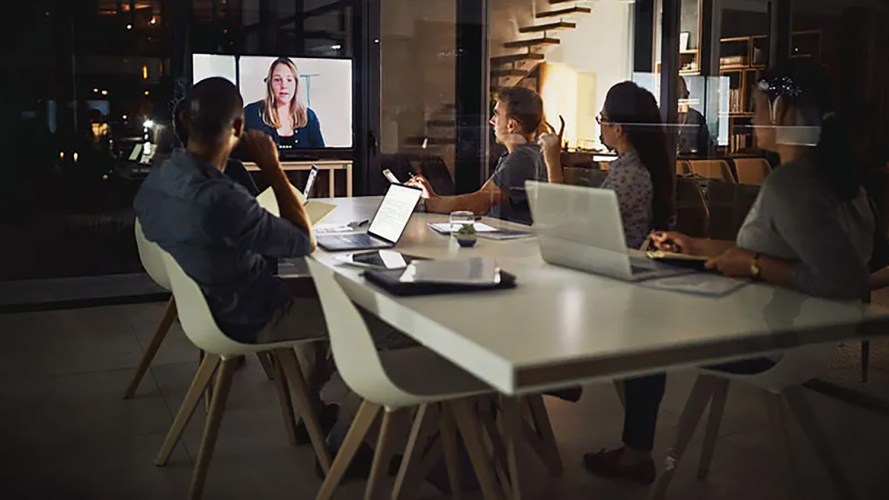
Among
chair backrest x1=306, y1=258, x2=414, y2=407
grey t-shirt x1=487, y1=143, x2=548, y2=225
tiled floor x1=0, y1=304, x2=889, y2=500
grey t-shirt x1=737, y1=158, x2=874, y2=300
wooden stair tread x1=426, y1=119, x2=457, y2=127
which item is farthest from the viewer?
wooden stair tread x1=426, y1=119, x2=457, y2=127

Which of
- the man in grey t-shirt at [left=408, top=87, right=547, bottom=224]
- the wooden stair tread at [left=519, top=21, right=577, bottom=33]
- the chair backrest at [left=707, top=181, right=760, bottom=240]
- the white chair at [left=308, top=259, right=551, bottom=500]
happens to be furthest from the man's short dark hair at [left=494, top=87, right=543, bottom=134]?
the white chair at [left=308, top=259, right=551, bottom=500]

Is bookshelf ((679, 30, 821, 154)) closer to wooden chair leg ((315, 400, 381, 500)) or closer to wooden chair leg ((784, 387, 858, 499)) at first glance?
wooden chair leg ((784, 387, 858, 499))

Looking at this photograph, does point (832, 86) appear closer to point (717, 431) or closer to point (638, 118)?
point (638, 118)

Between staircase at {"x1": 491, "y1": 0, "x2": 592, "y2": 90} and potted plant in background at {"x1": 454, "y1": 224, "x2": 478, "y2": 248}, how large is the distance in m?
1.38

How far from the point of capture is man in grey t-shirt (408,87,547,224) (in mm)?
3383

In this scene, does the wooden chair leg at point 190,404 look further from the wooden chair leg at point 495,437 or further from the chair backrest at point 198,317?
the wooden chair leg at point 495,437

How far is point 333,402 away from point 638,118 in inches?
56.6

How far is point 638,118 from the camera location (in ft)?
9.98

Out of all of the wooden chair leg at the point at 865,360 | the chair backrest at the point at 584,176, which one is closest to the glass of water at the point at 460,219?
the chair backrest at the point at 584,176

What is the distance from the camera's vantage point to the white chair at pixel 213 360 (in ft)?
8.58

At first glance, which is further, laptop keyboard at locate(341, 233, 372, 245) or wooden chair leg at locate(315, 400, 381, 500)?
laptop keyboard at locate(341, 233, 372, 245)

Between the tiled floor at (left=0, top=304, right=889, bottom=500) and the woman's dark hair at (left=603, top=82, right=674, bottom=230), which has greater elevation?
the woman's dark hair at (left=603, top=82, right=674, bottom=230)

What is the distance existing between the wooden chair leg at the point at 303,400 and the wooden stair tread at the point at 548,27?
2.24 m

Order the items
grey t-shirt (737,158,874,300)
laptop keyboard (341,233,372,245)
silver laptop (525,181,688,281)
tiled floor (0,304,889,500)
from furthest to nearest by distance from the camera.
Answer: laptop keyboard (341,233,372,245) → tiled floor (0,304,889,500) → silver laptop (525,181,688,281) → grey t-shirt (737,158,874,300)
